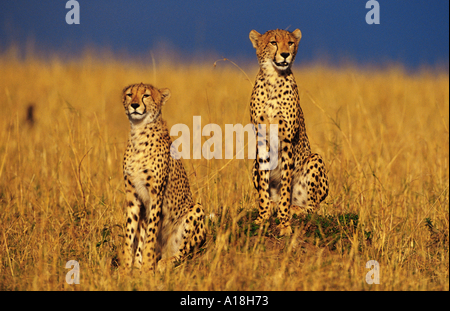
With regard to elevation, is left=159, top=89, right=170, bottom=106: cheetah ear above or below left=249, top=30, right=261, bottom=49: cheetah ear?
below

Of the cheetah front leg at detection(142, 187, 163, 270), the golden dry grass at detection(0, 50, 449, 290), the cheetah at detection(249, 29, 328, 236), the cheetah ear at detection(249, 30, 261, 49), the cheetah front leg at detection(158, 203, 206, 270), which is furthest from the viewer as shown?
the cheetah ear at detection(249, 30, 261, 49)

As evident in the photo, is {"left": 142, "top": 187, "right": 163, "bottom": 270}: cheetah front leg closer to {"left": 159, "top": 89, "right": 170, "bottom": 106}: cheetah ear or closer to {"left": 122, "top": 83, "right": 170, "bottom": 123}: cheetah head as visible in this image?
{"left": 122, "top": 83, "right": 170, "bottom": 123}: cheetah head

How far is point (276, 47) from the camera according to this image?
4.28 meters

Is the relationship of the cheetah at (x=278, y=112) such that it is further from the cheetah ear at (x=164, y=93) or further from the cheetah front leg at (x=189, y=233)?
the cheetah ear at (x=164, y=93)

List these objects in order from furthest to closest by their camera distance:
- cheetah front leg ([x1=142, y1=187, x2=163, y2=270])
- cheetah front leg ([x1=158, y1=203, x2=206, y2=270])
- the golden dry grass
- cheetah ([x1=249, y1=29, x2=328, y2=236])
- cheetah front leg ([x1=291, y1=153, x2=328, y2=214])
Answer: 1. cheetah front leg ([x1=291, y1=153, x2=328, y2=214])
2. cheetah ([x1=249, y1=29, x2=328, y2=236])
3. cheetah front leg ([x1=158, y1=203, x2=206, y2=270])
4. cheetah front leg ([x1=142, y1=187, x2=163, y2=270])
5. the golden dry grass

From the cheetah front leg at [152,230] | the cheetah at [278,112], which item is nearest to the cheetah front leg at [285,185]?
the cheetah at [278,112]

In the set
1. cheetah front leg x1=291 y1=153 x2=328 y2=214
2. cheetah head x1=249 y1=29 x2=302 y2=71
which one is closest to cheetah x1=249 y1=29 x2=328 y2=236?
cheetah head x1=249 y1=29 x2=302 y2=71

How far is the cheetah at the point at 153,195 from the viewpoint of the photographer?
4012mm

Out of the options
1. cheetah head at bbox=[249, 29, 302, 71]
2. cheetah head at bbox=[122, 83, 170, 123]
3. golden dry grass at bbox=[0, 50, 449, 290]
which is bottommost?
golden dry grass at bbox=[0, 50, 449, 290]

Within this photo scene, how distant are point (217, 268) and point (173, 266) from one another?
0.38 meters

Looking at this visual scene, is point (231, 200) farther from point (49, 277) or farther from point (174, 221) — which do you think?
point (49, 277)

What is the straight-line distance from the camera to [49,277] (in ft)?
12.9

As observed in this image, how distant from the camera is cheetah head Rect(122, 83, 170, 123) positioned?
3891mm
